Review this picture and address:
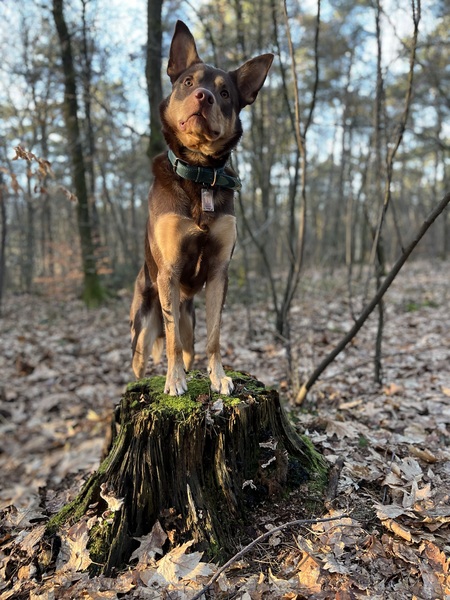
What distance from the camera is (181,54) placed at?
3.04 meters

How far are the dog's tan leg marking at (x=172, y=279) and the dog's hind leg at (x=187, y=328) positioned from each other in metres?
0.65

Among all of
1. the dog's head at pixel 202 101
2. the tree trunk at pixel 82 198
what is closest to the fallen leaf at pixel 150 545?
the dog's head at pixel 202 101

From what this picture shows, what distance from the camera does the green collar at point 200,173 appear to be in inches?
113

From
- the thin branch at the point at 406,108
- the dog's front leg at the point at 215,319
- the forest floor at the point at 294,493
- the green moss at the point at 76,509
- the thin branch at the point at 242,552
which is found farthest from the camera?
the thin branch at the point at 406,108

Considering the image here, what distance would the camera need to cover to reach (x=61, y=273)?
1712 centimetres

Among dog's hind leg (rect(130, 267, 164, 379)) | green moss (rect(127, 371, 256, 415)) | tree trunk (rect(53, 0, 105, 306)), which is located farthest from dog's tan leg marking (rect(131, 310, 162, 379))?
tree trunk (rect(53, 0, 105, 306))

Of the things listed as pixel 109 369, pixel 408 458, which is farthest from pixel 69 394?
pixel 408 458

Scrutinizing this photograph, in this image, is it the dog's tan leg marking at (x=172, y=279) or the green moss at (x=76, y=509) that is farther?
the dog's tan leg marking at (x=172, y=279)

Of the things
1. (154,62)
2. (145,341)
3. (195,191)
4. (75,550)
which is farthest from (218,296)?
(154,62)

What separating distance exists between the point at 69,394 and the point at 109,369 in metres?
1.11

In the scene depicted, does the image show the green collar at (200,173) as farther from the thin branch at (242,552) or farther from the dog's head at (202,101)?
the thin branch at (242,552)

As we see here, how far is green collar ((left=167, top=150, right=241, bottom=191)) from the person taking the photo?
2.86 m

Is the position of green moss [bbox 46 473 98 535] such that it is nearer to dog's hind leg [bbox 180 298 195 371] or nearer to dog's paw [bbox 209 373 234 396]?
dog's paw [bbox 209 373 234 396]

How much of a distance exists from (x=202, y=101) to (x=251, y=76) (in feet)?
2.10
